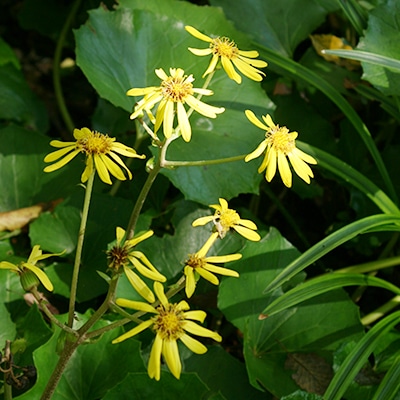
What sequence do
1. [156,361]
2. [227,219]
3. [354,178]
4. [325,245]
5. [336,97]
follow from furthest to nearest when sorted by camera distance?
[336,97]
[354,178]
[325,245]
[227,219]
[156,361]

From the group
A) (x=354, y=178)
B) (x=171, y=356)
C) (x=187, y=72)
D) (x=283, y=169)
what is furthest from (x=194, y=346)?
(x=187, y=72)

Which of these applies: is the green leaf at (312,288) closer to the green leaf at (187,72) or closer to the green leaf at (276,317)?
the green leaf at (276,317)

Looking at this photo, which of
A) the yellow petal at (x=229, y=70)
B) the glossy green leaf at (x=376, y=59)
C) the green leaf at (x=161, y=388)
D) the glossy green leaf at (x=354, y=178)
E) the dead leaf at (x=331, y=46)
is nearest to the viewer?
the yellow petal at (x=229, y=70)

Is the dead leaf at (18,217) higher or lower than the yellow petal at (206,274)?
lower

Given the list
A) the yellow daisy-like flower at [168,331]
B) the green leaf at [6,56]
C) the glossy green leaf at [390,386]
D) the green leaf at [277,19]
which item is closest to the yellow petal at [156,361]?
the yellow daisy-like flower at [168,331]

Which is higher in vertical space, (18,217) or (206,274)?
(206,274)

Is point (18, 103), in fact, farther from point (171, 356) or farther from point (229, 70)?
point (171, 356)
